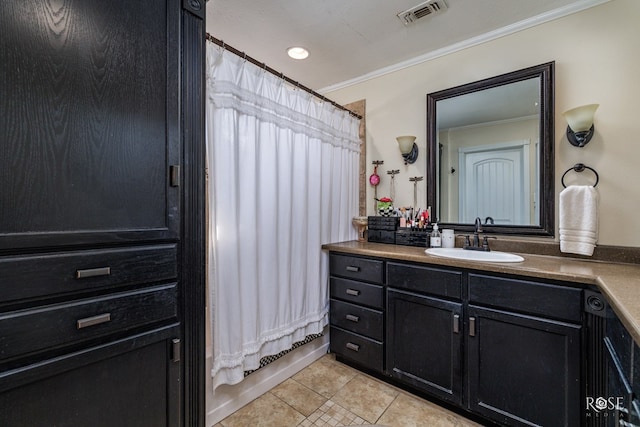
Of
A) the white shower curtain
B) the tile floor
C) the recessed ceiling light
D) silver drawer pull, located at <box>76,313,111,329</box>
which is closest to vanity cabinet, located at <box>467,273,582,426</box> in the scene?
the tile floor

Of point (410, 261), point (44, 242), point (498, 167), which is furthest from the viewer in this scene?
point (498, 167)

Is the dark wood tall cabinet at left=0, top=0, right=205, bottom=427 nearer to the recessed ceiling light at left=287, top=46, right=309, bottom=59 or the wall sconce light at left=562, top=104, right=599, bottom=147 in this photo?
the recessed ceiling light at left=287, top=46, right=309, bottom=59

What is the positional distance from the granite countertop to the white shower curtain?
0.49 meters

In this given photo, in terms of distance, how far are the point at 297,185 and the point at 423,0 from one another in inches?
53.1

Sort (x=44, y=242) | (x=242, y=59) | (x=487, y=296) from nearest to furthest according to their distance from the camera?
1. (x=44, y=242)
2. (x=487, y=296)
3. (x=242, y=59)

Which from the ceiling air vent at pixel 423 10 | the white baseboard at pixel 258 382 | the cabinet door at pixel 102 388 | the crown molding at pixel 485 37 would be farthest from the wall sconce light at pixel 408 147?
the cabinet door at pixel 102 388

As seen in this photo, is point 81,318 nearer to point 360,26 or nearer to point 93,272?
point 93,272

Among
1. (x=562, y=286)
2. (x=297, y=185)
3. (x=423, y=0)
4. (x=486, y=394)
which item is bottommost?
(x=486, y=394)

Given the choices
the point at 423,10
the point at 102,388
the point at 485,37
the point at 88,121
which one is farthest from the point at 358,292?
the point at 485,37

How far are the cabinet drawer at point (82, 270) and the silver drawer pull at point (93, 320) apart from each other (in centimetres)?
8

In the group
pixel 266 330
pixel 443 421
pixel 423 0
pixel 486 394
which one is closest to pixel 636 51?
pixel 423 0

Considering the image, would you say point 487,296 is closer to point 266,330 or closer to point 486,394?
point 486,394

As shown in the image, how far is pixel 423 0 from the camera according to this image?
5.48 ft

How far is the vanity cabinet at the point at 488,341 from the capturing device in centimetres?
131
